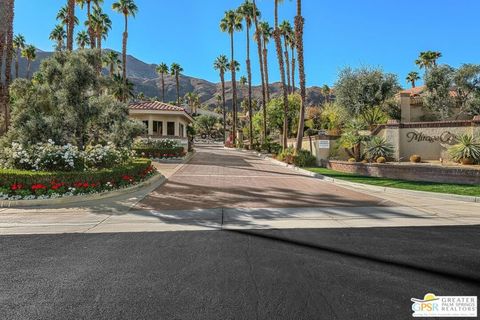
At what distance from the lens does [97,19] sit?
33594 mm

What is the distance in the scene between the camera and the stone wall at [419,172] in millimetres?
13602

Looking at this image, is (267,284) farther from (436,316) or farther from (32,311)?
(32,311)

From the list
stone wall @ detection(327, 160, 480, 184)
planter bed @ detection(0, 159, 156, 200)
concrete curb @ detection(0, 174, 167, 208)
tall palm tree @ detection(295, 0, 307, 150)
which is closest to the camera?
concrete curb @ detection(0, 174, 167, 208)

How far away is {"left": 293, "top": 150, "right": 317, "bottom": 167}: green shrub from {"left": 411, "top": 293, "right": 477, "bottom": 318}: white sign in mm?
19563

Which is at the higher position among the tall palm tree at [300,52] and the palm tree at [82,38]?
the palm tree at [82,38]

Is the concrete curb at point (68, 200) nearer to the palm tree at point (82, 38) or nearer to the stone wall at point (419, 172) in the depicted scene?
the stone wall at point (419, 172)

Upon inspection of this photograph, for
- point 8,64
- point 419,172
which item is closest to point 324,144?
point 419,172

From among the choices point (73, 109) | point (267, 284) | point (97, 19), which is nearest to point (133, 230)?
point (267, 284)

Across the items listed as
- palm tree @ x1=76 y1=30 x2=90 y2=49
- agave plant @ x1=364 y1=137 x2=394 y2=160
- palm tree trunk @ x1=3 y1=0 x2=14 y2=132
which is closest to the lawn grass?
agave plant @ x1=364 y1=137 x2=394 y2=160

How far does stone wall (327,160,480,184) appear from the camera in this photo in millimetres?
13602

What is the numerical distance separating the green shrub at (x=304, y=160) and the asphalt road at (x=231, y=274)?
16.6m

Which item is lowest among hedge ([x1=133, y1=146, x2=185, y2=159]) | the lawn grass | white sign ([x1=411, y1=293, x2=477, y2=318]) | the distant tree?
white sign ([x1=411, y1=293, x2=477, y2=318])

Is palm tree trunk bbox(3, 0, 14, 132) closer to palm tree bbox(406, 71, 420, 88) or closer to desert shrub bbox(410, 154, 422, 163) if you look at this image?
desert shrub bbox(410, 154, 422, 163)

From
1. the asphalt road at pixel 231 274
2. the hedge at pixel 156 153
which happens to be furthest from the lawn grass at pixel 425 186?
the hedge at pixel 156 153
